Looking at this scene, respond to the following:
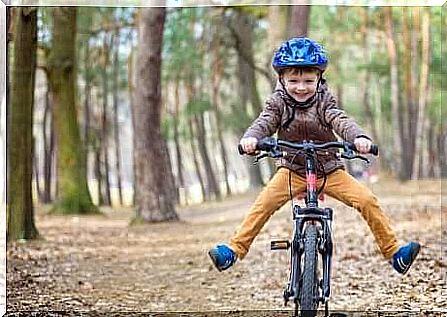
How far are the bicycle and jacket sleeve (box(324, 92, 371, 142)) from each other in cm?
8

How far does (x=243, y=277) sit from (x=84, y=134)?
1537 cm

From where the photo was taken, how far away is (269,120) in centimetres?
423

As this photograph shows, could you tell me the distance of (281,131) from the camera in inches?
171

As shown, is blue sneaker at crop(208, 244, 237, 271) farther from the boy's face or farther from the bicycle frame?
the boy's face

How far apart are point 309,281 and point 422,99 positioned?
1523 centimetres

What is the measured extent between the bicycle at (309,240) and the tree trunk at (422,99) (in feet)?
40.6

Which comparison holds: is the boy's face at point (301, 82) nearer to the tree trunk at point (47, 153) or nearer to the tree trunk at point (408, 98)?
the tree trunk at point (408, 98)

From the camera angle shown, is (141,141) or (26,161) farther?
(141,141)

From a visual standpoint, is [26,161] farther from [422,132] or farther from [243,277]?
[422,132]

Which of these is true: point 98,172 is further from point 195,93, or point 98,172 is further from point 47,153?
point 195,93

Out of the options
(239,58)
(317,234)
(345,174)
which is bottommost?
(317,234)

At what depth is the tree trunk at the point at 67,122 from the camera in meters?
13.5

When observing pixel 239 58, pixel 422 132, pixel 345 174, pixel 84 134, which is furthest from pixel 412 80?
pixel 345 174

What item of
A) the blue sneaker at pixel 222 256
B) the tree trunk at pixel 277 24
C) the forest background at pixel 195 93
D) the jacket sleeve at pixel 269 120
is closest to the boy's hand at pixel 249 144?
the jacket sleeve at pixel 269 120
